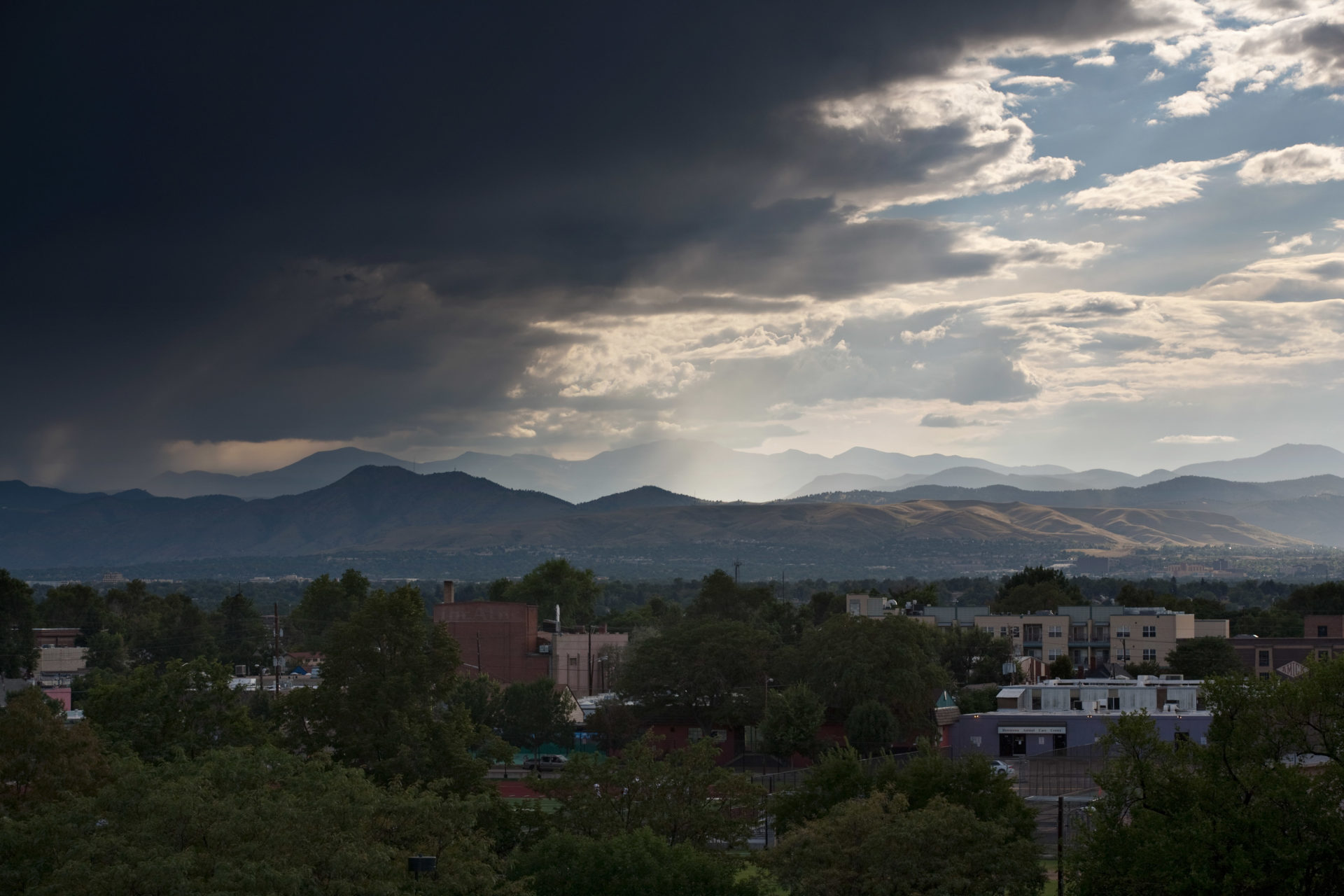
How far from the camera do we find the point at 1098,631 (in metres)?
141

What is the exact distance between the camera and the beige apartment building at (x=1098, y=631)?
134 metres

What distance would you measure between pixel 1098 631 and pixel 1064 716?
55313 mm

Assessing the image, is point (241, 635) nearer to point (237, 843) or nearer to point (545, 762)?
point (545, 762)

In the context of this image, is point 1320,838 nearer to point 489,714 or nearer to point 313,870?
point 313,870

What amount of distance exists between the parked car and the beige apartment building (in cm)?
5622

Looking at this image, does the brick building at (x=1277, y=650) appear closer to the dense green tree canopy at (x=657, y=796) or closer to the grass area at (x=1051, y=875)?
the grass area at (x=1051, y=875)

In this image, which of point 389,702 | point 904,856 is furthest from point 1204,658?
point 904,856

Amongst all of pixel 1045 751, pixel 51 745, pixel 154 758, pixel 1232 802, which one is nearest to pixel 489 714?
pixel 1045 751

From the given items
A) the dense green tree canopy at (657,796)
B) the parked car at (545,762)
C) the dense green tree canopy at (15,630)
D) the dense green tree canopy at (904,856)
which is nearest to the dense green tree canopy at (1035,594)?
the parked car at (545,762)

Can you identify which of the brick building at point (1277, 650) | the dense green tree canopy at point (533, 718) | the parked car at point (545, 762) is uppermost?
the brick building at point (1277, 650)

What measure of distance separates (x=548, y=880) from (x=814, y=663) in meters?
56.3

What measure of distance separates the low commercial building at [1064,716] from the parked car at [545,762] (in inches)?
1025

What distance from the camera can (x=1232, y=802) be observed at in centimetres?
3231

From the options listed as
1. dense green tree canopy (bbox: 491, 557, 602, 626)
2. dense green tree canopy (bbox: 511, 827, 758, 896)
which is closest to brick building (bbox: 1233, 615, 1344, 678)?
dense green tree canopy (bbox: 491, 557, 602, 626)
